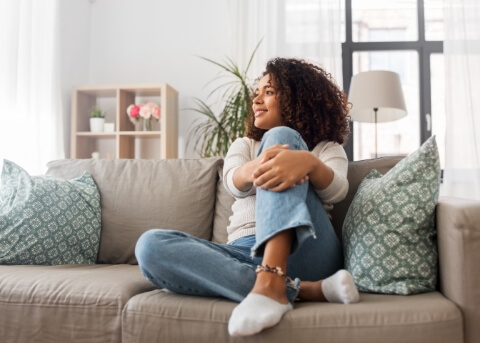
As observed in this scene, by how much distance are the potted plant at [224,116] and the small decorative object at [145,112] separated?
32 cm

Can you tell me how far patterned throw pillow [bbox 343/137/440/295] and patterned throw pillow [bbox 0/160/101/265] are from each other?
0.96 metres

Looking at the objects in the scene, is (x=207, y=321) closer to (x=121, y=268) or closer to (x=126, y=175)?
(x=121, y=268)

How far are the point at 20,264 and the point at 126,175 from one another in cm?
51

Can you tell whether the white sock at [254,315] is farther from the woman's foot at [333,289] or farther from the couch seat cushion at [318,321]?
the woman's foot at [333,289]

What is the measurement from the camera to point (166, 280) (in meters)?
1.40

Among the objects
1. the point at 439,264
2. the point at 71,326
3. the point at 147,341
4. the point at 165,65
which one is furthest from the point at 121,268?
the point at 165,65

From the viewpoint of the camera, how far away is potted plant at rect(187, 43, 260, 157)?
3648 mm

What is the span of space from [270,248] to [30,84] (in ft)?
8.51

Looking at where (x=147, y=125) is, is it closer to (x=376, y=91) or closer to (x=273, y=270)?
(x=376, y=91)

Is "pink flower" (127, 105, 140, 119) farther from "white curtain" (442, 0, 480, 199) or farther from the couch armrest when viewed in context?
the couch armrest

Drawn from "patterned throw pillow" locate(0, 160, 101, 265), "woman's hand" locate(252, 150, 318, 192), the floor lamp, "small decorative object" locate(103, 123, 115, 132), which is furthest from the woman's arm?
"small decorative object" locate(103, 123, 115, 132)

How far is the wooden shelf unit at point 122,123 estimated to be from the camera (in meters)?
3.98

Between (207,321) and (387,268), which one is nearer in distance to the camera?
(207,321)

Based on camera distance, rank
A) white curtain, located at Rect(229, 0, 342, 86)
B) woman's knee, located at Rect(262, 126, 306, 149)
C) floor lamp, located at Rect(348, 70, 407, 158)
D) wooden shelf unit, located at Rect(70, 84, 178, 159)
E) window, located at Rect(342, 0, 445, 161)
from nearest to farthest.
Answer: woman's knee, located at Rect(262, 126, 306, 149)
floor lamp, located at Rect(348, 70, 407, 158)
wooden shelf unit, located at Rect(70, 84, 178, 159)
white curtain, located at Rect(229, 0, 342, 86)
window, located at Rect(342, 0, 445, 161)
